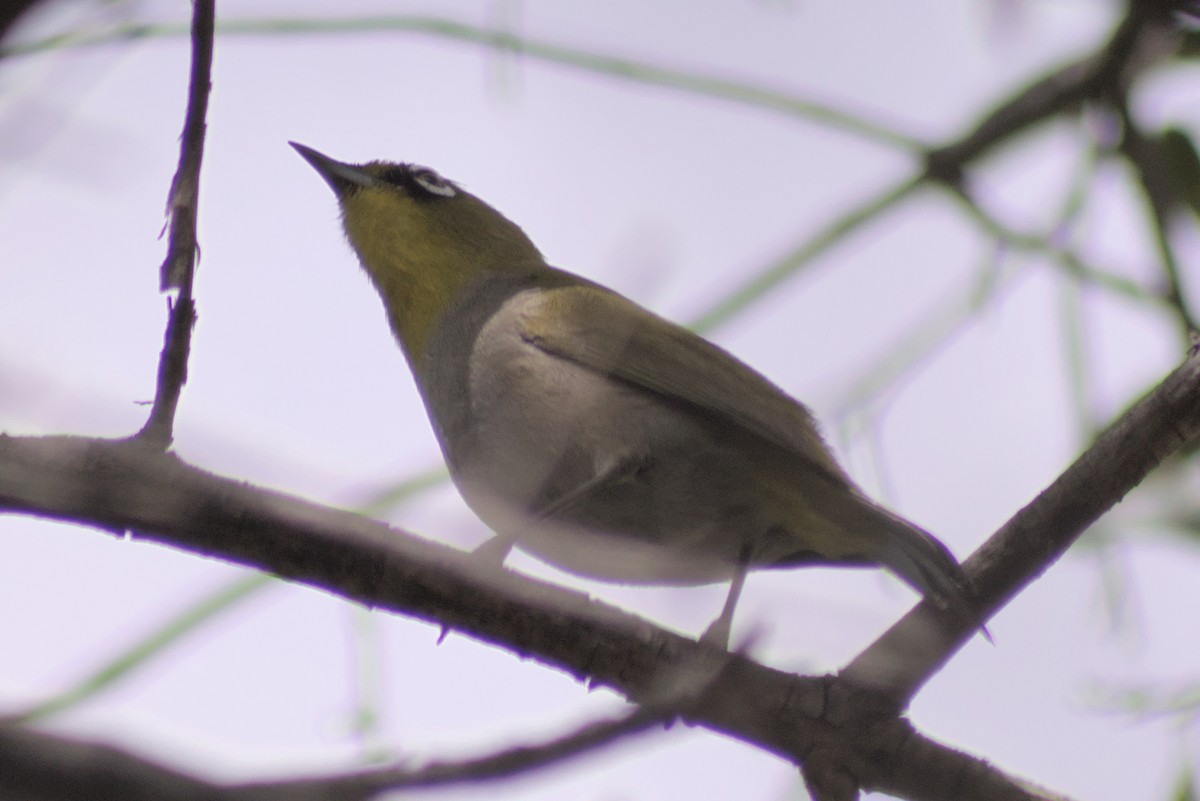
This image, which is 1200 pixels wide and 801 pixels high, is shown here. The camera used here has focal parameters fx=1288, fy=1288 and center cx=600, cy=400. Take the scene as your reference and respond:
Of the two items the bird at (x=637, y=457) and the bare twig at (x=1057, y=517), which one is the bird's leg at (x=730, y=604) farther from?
the bare twig at (x=1057, y=517)

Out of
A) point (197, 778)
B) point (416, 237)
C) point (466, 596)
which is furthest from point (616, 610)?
point (416, 237)

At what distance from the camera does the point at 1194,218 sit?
5469 millimetres

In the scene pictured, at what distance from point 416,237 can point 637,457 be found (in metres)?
2.28

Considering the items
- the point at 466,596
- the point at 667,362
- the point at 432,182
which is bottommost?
the point at 466,596

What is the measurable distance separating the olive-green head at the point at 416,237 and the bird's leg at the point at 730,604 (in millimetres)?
1957

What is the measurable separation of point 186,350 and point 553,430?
→ 2325mm

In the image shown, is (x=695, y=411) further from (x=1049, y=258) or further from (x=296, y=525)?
(x=296, y=525)

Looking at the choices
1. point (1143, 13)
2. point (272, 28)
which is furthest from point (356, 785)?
point (1143, 13)

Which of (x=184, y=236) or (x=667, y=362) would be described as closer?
(x=184, y=236)

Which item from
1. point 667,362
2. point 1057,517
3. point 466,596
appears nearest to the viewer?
point 466,596

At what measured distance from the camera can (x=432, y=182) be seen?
298 inches

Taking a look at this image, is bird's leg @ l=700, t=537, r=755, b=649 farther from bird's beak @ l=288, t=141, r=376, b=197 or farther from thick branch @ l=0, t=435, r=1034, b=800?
bird's beak @ l=288, t=141, r=376, b=197

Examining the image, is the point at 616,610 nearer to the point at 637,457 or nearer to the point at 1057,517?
the point at 1057,517

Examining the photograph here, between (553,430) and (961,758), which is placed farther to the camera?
(553,430)
